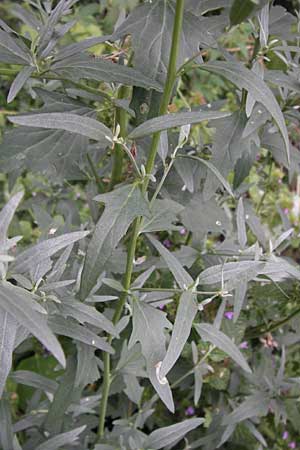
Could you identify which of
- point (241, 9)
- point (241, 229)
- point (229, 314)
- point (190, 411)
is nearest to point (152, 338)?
point (241, 229)

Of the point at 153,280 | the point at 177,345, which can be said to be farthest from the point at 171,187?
the point at 177,345

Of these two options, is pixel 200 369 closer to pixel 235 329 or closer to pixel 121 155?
pixel 235 329

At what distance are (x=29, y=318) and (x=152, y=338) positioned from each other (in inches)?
12.9

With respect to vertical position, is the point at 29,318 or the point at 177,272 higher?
the point at 29,318

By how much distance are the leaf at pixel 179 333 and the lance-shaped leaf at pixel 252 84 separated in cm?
29

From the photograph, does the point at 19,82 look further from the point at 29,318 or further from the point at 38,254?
the point at 29,318

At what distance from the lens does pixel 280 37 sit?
1.17m

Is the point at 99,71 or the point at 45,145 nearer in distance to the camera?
the point at 99,71

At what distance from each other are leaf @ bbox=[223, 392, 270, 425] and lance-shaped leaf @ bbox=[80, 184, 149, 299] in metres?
0.78

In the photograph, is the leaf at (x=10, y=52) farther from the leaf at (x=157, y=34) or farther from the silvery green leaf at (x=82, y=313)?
the silvery green leaf at (x=82, y=313)

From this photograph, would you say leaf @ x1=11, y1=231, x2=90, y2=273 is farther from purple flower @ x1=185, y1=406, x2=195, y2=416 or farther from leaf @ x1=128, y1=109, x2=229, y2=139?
purple flower @ x1=185, y1=406, x2=195, y2=416

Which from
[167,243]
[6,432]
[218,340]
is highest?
[218,340]

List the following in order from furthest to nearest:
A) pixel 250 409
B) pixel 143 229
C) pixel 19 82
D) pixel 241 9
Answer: pixel 250 409 → pixel 143 229 → pixel 19 82 → pixel 241 9

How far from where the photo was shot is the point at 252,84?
86 centimetres
